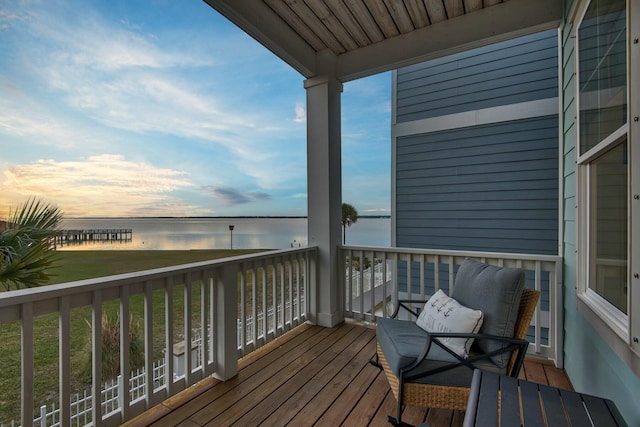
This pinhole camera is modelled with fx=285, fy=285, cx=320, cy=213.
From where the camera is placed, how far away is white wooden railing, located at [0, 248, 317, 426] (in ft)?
4.47

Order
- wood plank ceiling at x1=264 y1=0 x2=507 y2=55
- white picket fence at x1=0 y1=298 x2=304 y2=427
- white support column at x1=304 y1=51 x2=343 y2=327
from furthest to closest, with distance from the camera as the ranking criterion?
white support column at x1=304 y1=51 x2=343 y2=327
wood plank ceiling at x1=264 y1=0 x2=507 y2=55
white picket fence at x1=0 y1=298 x2=304 y2=427

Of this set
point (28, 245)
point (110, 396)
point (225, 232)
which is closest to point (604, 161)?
point (110, 396)

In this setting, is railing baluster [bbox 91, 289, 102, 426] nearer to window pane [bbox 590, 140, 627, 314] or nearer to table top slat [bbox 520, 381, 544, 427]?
table top slat [bbox 520, 381, 544, 427]

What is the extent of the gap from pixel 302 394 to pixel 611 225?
217cm

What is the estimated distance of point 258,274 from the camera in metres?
2.78

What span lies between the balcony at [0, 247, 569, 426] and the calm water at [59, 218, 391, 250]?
8.73 ft

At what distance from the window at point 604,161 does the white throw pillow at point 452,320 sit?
0.62 m

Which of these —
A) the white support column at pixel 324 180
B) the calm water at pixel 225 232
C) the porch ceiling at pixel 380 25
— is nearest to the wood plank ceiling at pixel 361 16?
the porch ceiling at pixel 380 25

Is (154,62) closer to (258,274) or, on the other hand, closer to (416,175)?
(258,274)

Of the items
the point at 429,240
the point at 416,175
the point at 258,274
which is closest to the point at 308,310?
the point at 258,274

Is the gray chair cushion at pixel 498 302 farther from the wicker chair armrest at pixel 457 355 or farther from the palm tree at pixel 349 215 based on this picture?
the palm tree at pixel 349 215

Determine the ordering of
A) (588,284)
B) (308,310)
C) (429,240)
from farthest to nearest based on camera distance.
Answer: (429,240), (308,310), (588,284)

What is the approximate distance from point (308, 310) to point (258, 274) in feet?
3.13

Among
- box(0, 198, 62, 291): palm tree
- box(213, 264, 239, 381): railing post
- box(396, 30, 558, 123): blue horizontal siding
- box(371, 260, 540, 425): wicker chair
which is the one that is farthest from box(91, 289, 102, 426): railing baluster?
box(396, 30, 558, 123): blue horizontal siding
